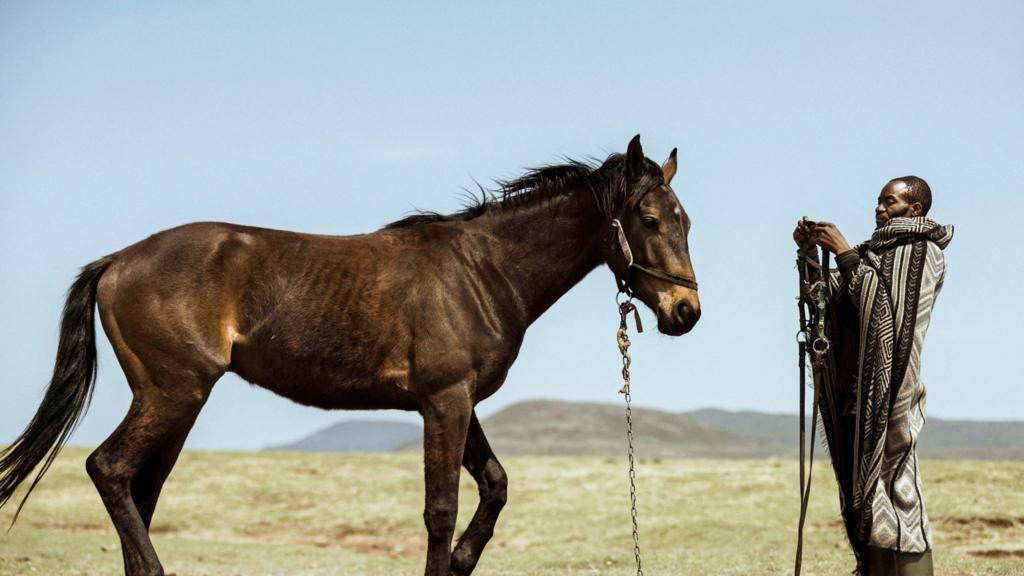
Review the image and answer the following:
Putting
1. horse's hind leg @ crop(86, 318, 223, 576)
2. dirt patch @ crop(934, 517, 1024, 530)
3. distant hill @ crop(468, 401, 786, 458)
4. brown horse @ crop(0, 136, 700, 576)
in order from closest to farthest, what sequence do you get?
horse's hind leg @ crop(86, 318, 223, 576)
brown horse @ crop(0, 136, 700, 576)
dirt patch @ crop(934, 517, 1024, 530)
distant hill @ crop(468, 401, 786, 458)

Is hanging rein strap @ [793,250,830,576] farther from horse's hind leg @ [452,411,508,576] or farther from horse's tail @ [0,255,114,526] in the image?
horse's tail @ [0,255,114,526]

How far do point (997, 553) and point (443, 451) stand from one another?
8.64 m

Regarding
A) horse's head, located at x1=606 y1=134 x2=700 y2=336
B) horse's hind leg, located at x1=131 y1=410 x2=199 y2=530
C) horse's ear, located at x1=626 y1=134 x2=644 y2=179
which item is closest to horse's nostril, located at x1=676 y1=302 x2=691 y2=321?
horse's head, located at x1=606 y1=134 x2=700 y2=336

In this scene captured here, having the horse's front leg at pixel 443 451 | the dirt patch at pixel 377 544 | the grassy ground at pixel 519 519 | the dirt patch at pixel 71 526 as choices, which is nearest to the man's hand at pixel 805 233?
the horse's front leg at pixel 443 451

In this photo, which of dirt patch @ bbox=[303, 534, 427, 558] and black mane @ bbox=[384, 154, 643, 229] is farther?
dirt patch @ bbox=[303, 534, 427, 558]

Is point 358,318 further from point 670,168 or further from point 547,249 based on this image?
point 670,168

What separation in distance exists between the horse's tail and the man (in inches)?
180

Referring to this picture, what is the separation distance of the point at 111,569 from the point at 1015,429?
4737cm

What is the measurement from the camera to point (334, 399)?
23.7ft

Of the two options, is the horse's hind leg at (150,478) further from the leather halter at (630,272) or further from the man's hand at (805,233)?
the man's hand at (805,233)

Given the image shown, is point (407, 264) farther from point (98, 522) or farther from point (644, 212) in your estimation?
point (98, 522)

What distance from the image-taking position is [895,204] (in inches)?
275

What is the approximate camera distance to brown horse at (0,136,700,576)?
22.5ft

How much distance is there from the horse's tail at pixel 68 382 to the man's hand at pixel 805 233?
4.40 m
